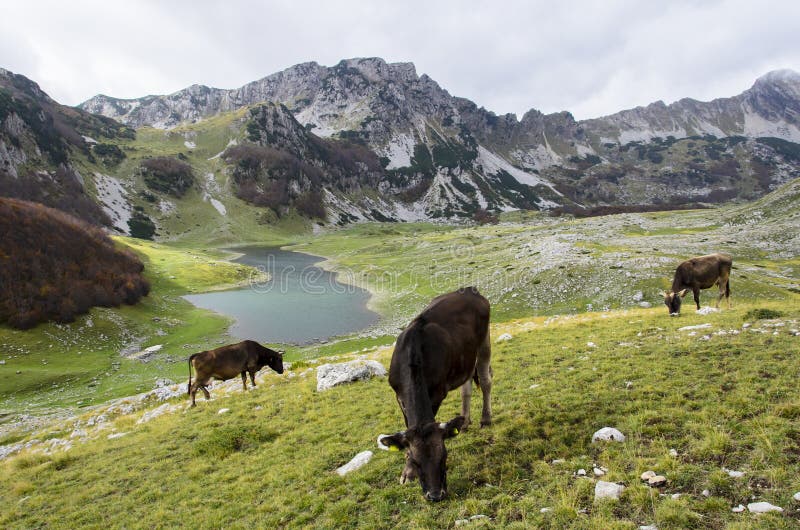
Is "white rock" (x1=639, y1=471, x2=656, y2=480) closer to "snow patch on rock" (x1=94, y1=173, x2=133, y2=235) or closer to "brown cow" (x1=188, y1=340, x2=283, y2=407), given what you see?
"brown cow" (x1=188, y1=340, x2=283, y2=407)

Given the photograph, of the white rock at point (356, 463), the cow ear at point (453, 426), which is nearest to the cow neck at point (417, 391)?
the cow ear at point (453, 426)

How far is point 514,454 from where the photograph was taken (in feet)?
28.5

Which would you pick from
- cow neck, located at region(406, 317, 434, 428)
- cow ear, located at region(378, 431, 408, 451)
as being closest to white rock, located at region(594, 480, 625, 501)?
cow neck, located at region(406, 317, 434, 428)

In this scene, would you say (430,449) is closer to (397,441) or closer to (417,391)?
(397,441)

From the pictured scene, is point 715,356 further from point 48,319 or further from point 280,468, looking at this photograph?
point 48,319

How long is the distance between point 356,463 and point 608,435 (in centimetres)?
624

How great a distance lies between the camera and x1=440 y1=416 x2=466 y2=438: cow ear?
23.9 feet

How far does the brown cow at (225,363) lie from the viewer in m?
20.2

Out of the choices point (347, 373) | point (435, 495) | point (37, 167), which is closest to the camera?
point (435, 495)

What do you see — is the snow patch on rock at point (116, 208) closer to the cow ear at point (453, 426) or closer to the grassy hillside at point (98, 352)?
the grassy hillside at point (98, 352)

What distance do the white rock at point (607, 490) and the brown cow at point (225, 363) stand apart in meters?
18.8

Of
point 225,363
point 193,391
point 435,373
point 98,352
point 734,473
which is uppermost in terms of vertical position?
point 435,373

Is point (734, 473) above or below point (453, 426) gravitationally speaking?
below

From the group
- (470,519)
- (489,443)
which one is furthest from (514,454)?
(470,519)
